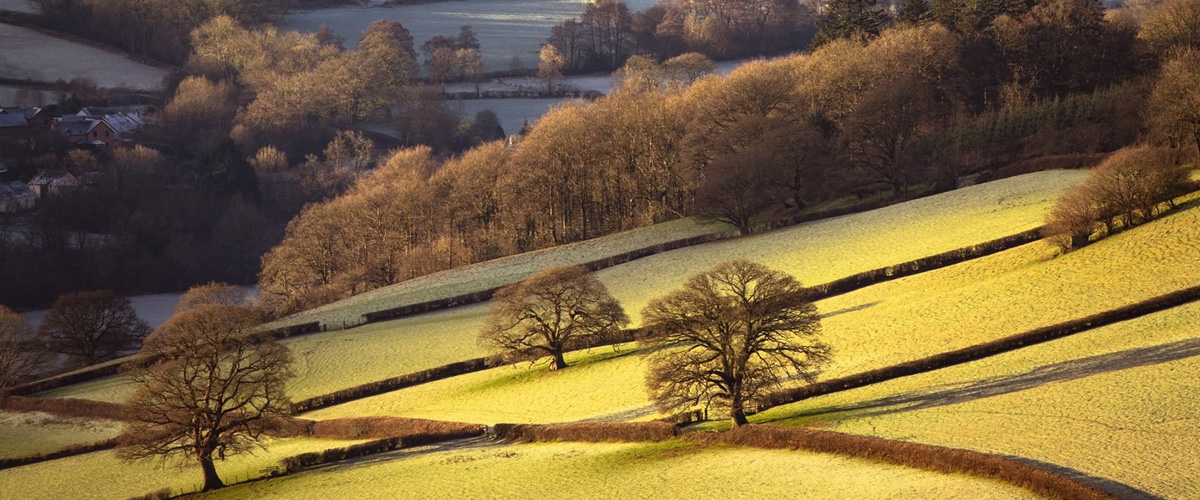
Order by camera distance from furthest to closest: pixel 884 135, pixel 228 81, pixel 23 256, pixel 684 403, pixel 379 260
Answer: pixel 228 81, pixel 23 256, pixel 379 260, pixel 884 135, pixel 684 403

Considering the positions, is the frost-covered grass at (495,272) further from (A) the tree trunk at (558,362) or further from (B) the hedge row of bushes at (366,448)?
(B) the hedge row of bushes at (366,448)

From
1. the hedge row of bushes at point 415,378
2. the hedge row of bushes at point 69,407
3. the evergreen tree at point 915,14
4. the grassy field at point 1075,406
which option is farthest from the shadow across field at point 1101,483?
the evergreen tree at point 915,14

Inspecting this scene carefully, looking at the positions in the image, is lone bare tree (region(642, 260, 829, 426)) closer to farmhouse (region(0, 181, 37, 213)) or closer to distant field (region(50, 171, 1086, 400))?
distant field (region(50, 171, 1086, 400))

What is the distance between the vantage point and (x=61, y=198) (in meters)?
114

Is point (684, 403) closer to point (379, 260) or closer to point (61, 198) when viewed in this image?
point (379, 260)

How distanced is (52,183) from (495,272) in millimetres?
61007

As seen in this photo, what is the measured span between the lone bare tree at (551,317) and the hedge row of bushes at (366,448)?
8124 mm

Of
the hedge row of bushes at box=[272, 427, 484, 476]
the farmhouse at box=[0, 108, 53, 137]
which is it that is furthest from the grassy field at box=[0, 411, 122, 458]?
the farmhouse at box=[0, 108, 53, 137]

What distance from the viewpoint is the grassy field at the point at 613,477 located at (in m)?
32.3

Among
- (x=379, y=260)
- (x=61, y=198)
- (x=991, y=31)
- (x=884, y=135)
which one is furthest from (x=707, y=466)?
(x=61, y=198)

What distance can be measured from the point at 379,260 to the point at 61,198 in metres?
37.5

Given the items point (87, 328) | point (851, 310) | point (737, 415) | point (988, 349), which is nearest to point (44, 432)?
point (87, 328)

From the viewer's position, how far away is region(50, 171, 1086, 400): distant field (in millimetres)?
59750

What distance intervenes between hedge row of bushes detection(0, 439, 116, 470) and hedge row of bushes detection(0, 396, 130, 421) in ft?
12.4
